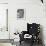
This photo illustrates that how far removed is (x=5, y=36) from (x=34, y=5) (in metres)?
1.02

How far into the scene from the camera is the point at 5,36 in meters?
2.54

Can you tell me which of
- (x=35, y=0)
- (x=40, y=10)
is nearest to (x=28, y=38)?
(x=40, y=10)

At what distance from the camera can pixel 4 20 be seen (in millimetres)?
2512

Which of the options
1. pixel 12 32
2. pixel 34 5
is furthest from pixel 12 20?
pixel 34 5

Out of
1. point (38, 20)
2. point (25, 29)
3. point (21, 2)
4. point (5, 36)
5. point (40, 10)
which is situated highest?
point (21, 2)

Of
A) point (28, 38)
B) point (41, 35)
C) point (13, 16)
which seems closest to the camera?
point (28, 38)

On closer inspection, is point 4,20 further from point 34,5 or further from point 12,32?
point 34,5

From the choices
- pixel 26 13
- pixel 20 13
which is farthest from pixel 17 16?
pixel 26 13

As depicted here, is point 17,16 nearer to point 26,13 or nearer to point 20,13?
point 20,13

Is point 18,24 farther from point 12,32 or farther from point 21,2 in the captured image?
point 21,2

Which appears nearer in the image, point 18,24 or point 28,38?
point 28,38

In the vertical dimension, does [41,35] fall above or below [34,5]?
below

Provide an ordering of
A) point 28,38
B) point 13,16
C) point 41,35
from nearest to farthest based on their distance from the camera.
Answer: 1. point 28,38
2. point 41,35
3. point 13,16

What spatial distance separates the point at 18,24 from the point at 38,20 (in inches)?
19.2
